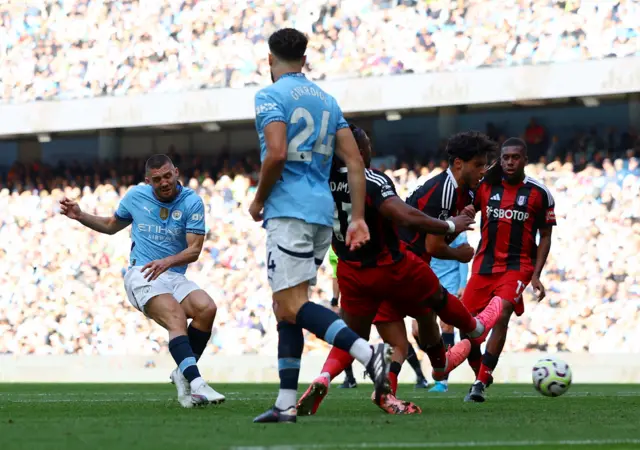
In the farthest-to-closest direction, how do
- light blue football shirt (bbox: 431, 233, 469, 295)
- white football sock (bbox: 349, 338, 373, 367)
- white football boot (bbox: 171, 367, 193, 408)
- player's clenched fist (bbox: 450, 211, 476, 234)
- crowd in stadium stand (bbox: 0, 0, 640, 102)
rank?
1. crowd in stadium stand (bbox: 0, 0, 640, 102)
2. light blue football shirt (bbox: 431, 233, 469, 295)
3. white football boot (bbox: 171, 367, 193, 408)
4. player's clenched fist (bbox: 450, 211, 476, 234)
5. white football sock (bbox: 349, 338, 373, 367)

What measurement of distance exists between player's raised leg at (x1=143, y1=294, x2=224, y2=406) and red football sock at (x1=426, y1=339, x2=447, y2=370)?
141 cm

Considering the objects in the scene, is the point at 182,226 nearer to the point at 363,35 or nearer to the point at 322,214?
the point at 322,214

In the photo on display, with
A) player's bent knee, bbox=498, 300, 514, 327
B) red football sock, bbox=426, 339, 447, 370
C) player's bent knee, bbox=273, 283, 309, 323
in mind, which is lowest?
red football sock, bbox=426, 339, 447, 370

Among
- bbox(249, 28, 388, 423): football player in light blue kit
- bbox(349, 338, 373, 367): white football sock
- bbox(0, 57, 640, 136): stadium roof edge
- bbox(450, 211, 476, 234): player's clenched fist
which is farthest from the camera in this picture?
bbox(0, 57, 640, 136): stadium roof edge

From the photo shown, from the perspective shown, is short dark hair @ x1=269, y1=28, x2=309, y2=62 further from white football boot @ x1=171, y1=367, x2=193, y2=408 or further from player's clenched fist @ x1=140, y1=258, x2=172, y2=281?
white football boot @ x1=171, y1=367, x2=193, y2=408

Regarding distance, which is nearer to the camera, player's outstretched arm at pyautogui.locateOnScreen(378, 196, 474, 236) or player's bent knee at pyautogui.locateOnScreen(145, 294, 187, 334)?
player's outstretched arm at pyautogui.locateOnScreen(378, 196, 474, 236)

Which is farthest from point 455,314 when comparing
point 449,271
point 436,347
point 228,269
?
point 228,269

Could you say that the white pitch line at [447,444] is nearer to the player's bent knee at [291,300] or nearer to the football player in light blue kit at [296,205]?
the football player in light blue kit at [296,205]

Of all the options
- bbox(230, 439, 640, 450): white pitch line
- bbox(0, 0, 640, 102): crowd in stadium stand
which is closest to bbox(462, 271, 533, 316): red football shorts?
bbox(230, 439, 640, 450): white pitch line

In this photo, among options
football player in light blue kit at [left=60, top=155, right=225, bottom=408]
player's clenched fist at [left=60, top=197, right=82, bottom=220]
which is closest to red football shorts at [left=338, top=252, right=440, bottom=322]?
football player in light blue kit at [left=60, top=155, right=225, bottom=408]

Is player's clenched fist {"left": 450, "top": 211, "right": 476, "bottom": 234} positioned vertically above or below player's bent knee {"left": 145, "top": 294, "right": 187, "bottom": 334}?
above

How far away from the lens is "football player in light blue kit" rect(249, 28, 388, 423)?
6.16 m

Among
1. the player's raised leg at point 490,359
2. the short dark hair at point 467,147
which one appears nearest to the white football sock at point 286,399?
the short dark hair at point 467,147

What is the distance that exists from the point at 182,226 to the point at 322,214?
9.13 feet
